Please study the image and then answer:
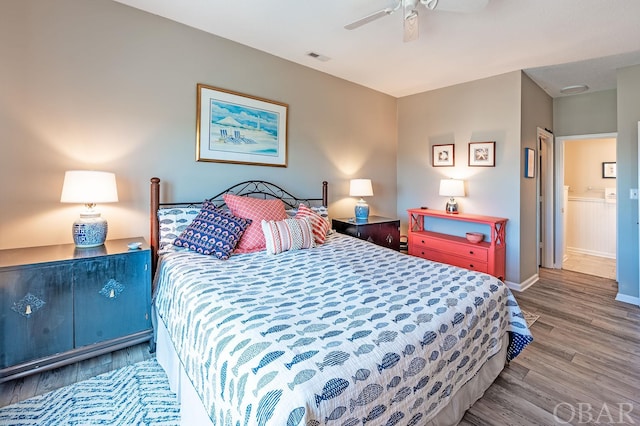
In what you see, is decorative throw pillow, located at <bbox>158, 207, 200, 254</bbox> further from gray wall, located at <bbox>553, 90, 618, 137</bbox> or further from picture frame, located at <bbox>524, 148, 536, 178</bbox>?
gray wall, located at <bbox>553, 90, 618, 137</bbox>

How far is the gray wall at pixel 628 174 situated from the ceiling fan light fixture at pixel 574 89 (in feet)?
1.97

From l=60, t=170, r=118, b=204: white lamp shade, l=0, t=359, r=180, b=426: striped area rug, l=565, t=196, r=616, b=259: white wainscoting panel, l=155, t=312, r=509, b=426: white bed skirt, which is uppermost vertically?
l=60, t=170, r=118, b=204: white lamp shade

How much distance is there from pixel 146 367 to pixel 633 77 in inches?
220

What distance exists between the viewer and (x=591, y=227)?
17.4ft

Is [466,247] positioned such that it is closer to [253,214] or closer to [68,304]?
[253,214]

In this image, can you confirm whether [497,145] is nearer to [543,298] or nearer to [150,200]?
[543,298]

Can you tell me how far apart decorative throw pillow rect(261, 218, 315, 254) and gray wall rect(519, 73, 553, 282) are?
280cm

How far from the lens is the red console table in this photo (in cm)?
357

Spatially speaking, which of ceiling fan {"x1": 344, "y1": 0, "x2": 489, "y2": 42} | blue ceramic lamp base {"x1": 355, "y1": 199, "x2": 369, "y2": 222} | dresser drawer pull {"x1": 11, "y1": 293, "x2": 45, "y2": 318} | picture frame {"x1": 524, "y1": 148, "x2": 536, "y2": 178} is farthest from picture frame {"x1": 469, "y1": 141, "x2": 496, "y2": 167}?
dresser drawer pull {"x1": 11, "y1": 293, "x2": 45, "y2": 318}

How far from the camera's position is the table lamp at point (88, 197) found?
2.08m

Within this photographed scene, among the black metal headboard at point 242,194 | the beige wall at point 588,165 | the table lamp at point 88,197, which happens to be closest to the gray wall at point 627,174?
the beige wall at point 588,165

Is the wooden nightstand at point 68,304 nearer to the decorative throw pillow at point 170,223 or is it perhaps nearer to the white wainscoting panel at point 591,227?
the decorative throw pillow at point 170,223

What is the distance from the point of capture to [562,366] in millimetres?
2182

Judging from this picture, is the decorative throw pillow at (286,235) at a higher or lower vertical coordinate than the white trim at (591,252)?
higher
